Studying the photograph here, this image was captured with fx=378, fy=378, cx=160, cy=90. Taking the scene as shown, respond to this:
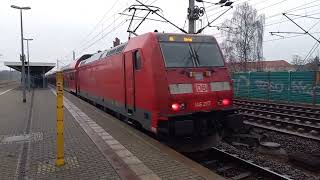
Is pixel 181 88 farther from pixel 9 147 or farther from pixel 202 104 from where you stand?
pixel 9 147

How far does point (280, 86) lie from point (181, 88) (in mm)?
17125

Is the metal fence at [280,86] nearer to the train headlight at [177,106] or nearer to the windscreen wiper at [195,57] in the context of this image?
the windscreen wiper at [195,57]

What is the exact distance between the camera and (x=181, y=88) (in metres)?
8.75

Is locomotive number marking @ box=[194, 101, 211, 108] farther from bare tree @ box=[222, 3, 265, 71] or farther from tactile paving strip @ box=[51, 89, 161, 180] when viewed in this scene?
bare tree @ box=[222, 3, 265, 71]

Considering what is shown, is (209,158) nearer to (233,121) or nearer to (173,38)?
(233,121)

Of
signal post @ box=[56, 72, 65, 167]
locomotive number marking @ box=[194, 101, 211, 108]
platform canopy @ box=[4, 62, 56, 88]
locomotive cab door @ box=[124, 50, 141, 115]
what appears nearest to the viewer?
signal post @ box=[56, 72, 65, 167]

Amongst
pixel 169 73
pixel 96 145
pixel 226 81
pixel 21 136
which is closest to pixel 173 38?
pixel 169 73

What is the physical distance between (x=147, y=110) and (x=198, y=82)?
141 centimetres

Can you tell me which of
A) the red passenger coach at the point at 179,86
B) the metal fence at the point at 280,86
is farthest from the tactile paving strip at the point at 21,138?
the metal fence at the point at 280,86

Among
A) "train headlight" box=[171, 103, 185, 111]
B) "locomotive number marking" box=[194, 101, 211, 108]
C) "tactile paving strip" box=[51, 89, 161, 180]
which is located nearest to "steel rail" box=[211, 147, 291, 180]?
"locomotive number marking" box=[194, 101, 211, 108]

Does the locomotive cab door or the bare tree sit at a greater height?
the bare tree

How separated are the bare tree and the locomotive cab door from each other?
1703 inches

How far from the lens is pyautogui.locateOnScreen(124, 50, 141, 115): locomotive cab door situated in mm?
10070

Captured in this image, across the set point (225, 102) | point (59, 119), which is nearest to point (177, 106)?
point (225, 102)
